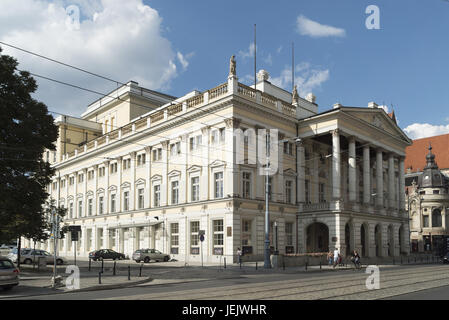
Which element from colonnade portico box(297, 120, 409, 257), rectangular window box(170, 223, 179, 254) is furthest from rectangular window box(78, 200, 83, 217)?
colonnade portico box(297, 120, 409, 257)

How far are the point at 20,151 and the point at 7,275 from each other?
14133 millimetres

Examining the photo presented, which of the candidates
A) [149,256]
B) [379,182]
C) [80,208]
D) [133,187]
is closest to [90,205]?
[80,208]

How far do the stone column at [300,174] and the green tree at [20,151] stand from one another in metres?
A: 24.1

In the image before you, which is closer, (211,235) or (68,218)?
(211,235)

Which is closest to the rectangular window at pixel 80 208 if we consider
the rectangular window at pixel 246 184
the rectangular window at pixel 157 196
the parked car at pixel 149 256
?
the rectangular window at pixel 157 196

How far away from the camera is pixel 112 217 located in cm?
5528

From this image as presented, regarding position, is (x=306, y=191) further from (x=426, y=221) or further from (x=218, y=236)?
(x=426, y=221)

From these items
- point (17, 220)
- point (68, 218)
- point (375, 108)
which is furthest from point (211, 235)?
point (68, 218)

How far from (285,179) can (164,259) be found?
14.1 meters

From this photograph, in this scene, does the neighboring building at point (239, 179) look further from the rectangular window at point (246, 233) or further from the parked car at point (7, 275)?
the parked car at point (7, 275)

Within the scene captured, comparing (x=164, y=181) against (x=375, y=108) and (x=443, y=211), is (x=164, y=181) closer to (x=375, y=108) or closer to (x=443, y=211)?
(x=375, y=108)

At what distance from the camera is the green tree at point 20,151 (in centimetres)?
3017

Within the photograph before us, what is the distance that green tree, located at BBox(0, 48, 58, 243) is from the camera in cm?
3017

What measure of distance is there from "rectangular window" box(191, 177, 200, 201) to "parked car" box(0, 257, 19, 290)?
81.4ft
